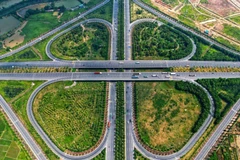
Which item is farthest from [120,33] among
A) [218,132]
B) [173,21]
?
[218,132]

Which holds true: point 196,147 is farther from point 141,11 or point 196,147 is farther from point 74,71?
point 141,11

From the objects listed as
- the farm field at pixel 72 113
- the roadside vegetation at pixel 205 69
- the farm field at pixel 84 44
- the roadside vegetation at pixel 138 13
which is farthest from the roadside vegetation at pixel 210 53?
the farm field at pixel 72 113

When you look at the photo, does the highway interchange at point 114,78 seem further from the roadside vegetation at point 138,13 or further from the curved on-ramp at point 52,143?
the roadside vegetation at point 138,13

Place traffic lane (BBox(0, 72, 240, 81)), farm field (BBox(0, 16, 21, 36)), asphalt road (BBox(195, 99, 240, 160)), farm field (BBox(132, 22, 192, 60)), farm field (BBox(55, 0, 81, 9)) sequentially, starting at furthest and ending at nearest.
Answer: farm field (BBox(55, 0, 81, 9))
farm field (BBox(0, 16, 21, 36))
farm field (BBox(132, 22, 192, 60))
traffic lane (BBox(0, 72, 240, 81))
asphalt road (BBox(195, 99, 240, 160))

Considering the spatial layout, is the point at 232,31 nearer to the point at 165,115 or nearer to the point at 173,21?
the point at 173,21

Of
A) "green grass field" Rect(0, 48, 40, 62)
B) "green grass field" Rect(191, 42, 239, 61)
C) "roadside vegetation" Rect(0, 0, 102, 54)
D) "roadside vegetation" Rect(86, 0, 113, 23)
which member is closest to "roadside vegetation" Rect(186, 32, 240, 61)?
"green grass field" Rect(191, 42, 239, 61)

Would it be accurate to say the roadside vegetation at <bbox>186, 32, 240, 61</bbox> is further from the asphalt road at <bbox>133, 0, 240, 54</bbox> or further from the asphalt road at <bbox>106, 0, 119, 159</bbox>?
the asphalt road at <bbox>106, 0, 119, 159</bbox>
